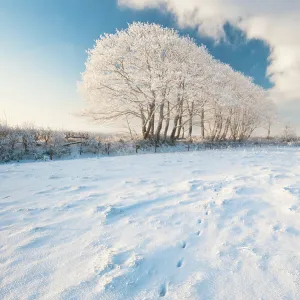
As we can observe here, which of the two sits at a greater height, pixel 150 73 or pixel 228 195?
pixel 150 73

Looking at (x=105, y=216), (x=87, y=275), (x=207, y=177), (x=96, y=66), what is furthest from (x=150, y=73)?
(x=87, y=275)

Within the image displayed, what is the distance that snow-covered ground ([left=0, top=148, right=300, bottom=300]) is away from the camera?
9.57ft

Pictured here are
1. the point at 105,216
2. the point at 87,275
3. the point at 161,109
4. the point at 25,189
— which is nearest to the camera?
the point at 87,275

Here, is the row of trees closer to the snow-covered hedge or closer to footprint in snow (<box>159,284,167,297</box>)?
the snow-covered hedge

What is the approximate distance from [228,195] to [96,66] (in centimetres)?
1929

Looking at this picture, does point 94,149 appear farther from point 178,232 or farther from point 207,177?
point 178,232

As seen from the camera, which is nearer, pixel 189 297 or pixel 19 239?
pixel 189 297

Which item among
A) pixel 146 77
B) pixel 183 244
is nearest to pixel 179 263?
pixel 183 244

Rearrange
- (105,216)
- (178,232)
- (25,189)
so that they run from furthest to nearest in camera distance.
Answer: (25,189) < (105,216) < (178,232)

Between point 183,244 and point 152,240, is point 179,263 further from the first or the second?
point 152,240

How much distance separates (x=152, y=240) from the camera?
3.98m

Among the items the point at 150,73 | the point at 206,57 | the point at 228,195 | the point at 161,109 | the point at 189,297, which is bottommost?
the point at 189,297

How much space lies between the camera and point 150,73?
20.6 meters

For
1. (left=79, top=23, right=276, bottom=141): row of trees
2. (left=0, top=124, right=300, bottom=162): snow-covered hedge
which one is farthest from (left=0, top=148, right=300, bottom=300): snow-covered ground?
(left=79, top=23, right=276, bottom=141): row of trees
